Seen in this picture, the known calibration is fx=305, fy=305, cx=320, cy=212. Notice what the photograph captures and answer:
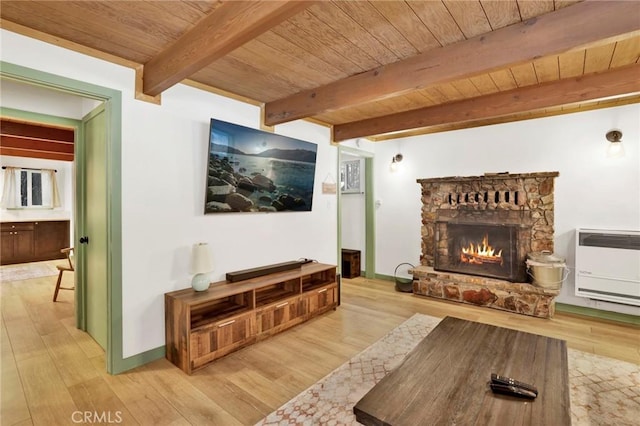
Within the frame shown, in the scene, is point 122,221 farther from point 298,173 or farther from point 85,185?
point 298,173

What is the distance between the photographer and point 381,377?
2.35 metres

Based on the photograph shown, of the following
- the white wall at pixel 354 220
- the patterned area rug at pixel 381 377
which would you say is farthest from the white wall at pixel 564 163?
the patterned area rug at pixel 381 377

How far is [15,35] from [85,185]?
1471mm

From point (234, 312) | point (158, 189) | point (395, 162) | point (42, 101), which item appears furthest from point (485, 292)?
point (42, 101)

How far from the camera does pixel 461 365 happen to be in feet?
5.88

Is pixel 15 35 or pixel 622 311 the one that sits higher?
pixel 15 35

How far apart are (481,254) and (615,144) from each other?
189 cm

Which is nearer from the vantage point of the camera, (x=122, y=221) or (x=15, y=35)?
(x=15, y=35)

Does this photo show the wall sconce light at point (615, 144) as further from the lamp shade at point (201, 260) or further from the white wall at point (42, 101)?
the white wall at point (42, 101)

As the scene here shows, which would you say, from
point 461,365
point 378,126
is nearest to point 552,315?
point 461,365

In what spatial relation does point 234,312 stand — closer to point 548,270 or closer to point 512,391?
point 512,391

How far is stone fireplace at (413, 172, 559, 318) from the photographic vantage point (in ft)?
12.5

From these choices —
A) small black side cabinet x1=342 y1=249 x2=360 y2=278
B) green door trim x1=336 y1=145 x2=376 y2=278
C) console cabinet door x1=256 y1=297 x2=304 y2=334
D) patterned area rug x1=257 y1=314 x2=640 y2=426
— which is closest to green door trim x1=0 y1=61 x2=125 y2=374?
console cabinet door x1=256 y1=297 x2=304 y2=334

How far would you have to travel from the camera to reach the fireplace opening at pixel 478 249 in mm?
3975
